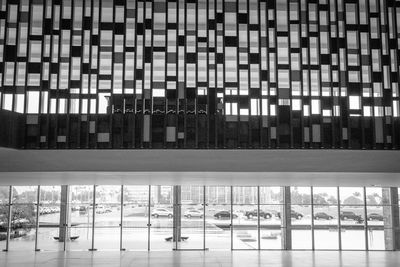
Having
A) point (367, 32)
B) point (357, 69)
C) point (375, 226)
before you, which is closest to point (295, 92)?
point (357, 69)

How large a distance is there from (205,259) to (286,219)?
725cm

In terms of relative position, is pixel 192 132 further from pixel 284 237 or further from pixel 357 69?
pixel 284 237

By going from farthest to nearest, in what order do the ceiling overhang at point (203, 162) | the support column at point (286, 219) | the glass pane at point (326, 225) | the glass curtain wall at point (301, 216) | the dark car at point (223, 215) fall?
1. the dark car at point (223, 215)
2. the glass pane at point (326, 225)
3. the glass curtain wall at point (301, 216)
4. the support column at point (286, 219)
5. the ceiling overhang at point (203, 162)

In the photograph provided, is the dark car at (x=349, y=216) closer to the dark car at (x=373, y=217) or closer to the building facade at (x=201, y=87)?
the dark car at (x=373, y=217)

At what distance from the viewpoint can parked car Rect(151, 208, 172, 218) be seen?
100 ft

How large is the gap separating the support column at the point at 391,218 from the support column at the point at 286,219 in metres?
5.76

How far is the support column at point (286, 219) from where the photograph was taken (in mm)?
30094

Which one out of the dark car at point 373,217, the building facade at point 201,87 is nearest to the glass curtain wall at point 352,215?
the dark car at point 373,217

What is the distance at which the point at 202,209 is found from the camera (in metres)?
30.5

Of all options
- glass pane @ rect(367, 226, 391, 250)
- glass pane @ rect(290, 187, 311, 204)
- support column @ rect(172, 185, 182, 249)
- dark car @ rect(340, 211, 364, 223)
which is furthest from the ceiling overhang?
glass pane @ rect(367, 226, 391, 250)

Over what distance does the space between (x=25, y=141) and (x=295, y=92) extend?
375 inches

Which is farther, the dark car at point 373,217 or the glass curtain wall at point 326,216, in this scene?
the dark car at point 373,217

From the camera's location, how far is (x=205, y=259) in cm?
2512

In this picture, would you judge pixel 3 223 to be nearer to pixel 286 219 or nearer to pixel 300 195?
pixel 286 219
